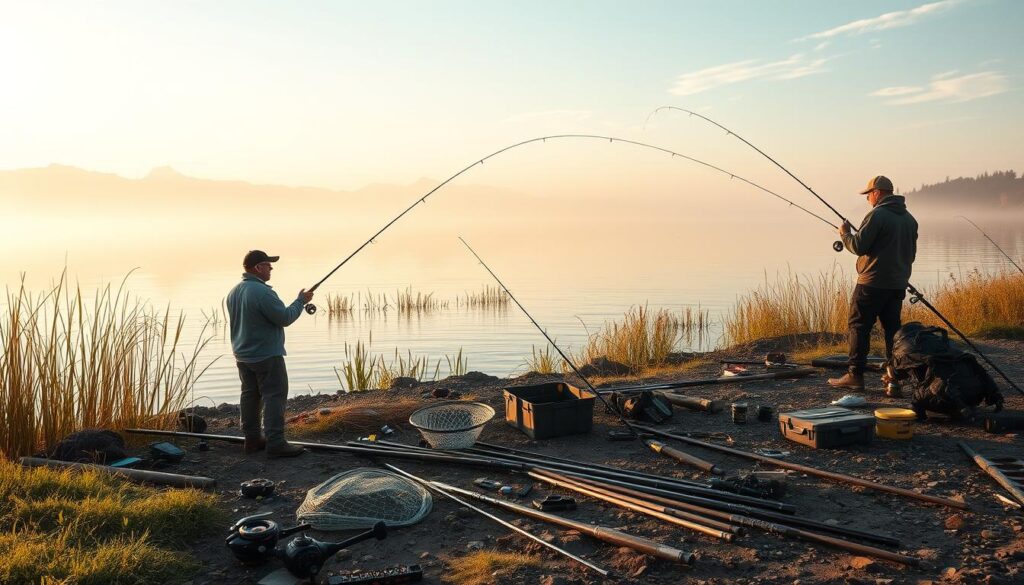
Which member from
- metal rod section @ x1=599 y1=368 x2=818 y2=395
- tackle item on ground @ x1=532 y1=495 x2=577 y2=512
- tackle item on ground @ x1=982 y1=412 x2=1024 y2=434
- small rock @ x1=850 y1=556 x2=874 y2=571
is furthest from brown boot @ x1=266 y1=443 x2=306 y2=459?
tackle item on ground @ x1=982 y1=412 x2=1024 y2=434

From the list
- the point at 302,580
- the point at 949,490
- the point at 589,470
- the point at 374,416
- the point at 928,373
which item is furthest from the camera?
the point at 374,416

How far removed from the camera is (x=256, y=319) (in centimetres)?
619

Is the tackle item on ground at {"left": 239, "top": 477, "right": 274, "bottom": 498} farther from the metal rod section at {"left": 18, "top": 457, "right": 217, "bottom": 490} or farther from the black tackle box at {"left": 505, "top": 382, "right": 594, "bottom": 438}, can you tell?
the black tackle box at {"left": 505, "top": 382, "right": 594, "bottom": 438}

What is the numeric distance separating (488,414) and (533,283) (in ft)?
64.5

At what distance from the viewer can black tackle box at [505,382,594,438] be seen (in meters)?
6.67

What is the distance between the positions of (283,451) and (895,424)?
16.3ft

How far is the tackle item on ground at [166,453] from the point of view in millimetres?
6250

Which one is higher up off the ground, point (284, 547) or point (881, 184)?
point (881, 184)

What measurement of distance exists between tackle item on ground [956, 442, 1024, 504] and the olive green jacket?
2.16 meters

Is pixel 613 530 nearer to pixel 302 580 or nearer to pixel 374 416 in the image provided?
pixel 302 580

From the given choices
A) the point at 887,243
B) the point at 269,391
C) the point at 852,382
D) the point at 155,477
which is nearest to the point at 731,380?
the point at 852,382

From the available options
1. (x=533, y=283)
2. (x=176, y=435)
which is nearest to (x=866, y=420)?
(x=176, y=435)

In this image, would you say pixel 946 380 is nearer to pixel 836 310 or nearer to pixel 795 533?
pixel 795 533

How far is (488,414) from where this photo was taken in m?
6.44
